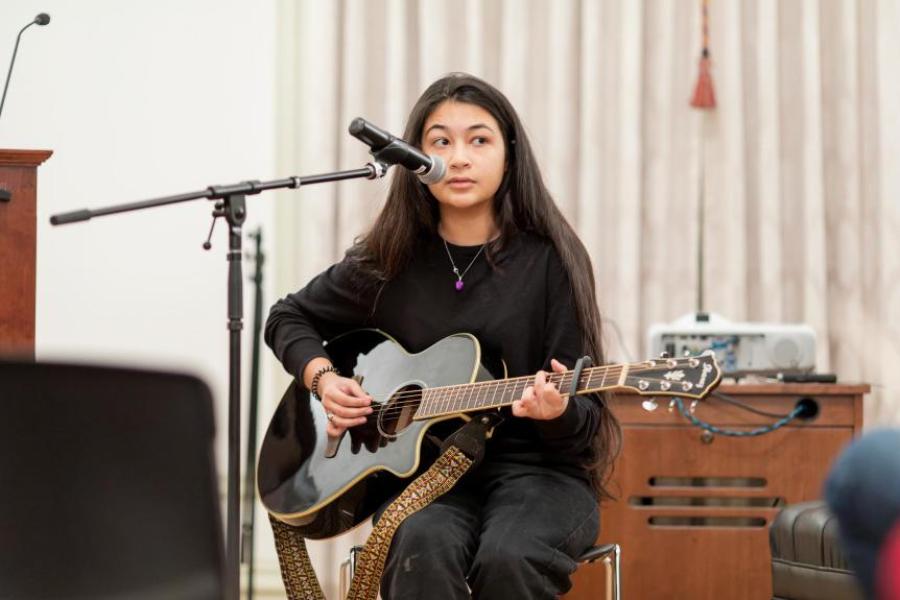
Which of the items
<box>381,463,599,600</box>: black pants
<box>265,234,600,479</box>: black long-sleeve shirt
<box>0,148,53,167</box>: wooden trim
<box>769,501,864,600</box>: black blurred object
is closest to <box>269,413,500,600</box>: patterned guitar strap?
<box>381,463,599,600</box>: black pants

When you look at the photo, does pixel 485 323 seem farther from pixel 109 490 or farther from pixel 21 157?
pixel 109 490

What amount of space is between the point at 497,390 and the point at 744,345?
1.10 metres

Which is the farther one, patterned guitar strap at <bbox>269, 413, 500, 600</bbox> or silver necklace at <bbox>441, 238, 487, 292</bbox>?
silver necklace at <bbox>441, 238, 487, 292</bbox>

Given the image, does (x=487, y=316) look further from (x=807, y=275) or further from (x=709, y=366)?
(x=807, y=275)

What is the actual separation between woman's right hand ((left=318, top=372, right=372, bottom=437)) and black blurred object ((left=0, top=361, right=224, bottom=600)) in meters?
1.23

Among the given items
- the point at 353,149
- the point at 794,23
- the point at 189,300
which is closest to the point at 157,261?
the point at 189,300

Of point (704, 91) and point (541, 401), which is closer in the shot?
point (541, 401)

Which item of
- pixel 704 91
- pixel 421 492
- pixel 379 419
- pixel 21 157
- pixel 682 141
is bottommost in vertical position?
pixel 421 492

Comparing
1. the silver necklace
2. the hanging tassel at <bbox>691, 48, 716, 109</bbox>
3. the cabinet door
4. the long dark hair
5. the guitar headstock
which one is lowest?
the cabinet door

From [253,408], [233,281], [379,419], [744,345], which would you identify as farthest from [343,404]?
[253,408]

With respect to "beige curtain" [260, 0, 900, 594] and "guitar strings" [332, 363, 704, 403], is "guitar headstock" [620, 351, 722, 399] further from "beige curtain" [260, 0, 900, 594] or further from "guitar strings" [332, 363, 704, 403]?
"beige curtain" [260, 0, 900, 594]

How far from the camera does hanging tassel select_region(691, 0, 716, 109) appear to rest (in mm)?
3660

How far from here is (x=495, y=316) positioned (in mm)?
2387

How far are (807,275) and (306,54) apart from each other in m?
1.71
